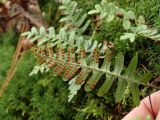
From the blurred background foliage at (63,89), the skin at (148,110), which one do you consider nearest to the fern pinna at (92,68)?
the skin at (148,110)

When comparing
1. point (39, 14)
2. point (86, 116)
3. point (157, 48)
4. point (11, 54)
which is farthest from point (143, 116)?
point (11, 54)

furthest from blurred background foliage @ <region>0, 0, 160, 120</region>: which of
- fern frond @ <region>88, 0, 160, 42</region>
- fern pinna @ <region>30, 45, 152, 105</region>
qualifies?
fern pinna @ <region>30, 45, 152, 105</region>

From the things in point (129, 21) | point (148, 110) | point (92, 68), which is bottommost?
point (148, 110)

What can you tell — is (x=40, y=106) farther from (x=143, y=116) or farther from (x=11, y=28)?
(x=11, y=28)

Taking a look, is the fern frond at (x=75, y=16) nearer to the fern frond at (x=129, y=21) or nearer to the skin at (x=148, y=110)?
the fern frond at (x=129, y=21)

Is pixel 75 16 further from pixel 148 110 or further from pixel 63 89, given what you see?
pixel 148 110

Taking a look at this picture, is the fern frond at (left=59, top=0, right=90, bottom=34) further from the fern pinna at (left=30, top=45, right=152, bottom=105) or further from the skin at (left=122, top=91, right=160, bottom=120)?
the skin at (left=122, top=91, right=160, bottom=120)

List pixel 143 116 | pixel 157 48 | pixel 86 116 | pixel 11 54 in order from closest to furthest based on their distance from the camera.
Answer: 1. pixel 143 116
2. pixel 157 48
3. pixel 86 116
4. pixel 11 54

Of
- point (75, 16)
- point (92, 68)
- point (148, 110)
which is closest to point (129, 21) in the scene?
point (92, 68)
